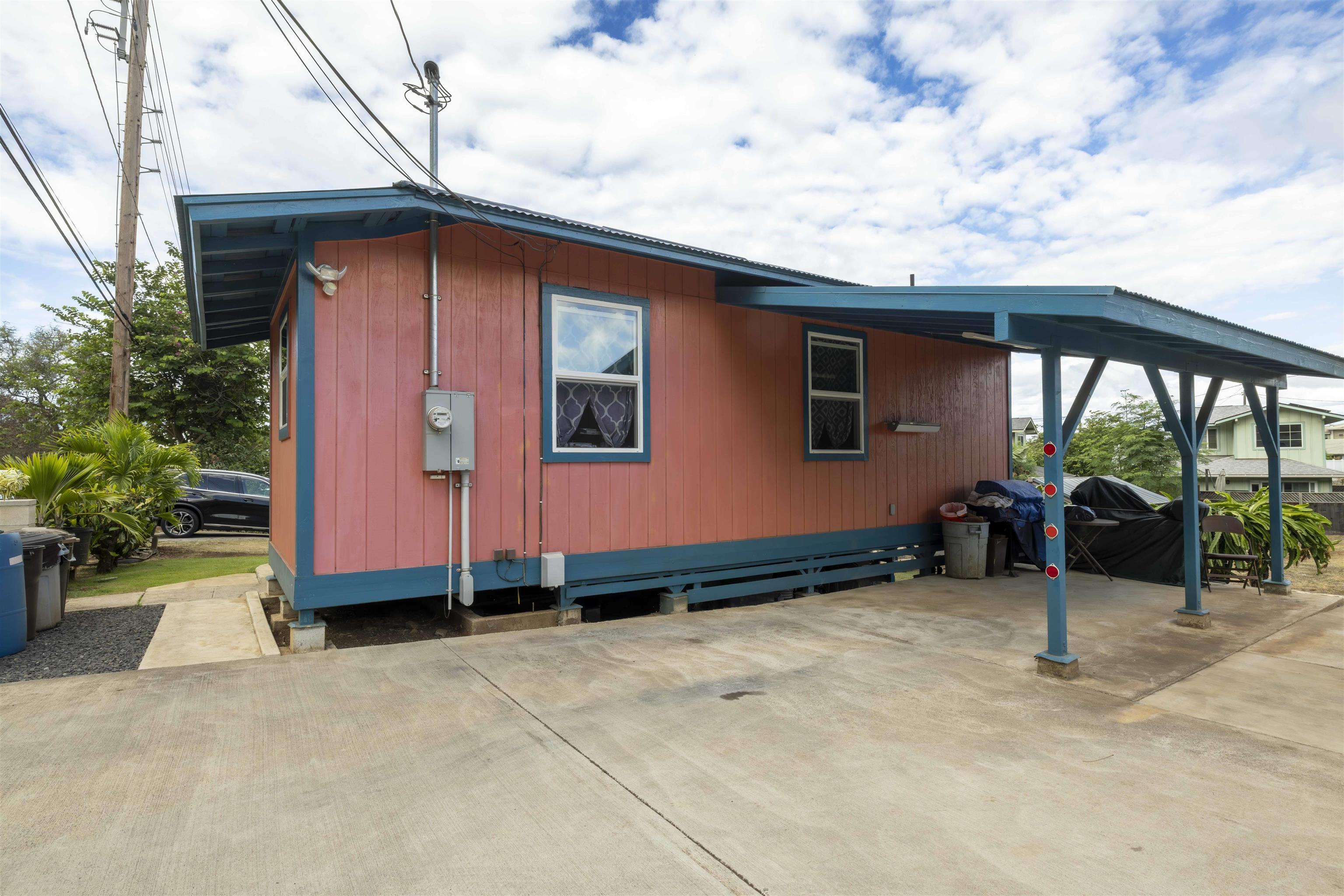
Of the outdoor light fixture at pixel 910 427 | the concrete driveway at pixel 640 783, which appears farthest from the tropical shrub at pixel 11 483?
the outdoor light fixture at pixel 910 427

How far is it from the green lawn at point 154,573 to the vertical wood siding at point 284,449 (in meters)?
1.93

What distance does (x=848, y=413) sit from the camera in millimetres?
7473

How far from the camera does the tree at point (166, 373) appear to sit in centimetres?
1627

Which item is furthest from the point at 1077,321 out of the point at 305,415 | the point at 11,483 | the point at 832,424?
the point at 11,483

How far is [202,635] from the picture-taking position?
16.0 ft

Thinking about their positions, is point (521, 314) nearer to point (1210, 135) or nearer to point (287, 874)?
point (287, 874)

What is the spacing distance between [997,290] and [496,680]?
3926 millimetres

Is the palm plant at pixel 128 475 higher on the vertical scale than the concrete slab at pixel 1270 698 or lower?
higher

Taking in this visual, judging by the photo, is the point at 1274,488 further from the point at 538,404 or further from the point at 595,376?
the point at 538,404

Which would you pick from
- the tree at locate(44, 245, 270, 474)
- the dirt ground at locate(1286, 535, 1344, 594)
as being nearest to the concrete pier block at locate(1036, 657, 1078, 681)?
the dirt ground at locate(1286, 535, 1344, 594)

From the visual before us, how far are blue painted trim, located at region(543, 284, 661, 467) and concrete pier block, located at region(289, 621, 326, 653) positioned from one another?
1.09 metres

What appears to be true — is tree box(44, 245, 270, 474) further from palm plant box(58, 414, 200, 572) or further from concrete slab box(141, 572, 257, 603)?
concrete slab box(141, 572, 257, 603)

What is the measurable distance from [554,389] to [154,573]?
6374mm

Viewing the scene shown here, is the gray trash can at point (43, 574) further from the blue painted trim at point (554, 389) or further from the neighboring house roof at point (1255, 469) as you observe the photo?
the neighboring house roof at point (1255, 469)
